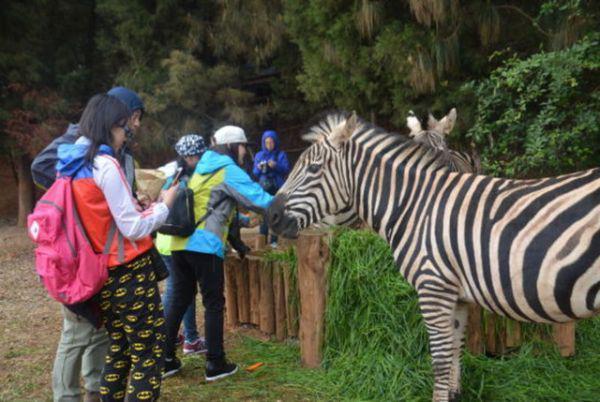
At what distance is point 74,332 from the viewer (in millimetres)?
3188

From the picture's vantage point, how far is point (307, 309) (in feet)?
14.2

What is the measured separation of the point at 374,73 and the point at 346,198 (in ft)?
17.1

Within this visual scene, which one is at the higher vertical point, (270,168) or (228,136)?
(270,168)

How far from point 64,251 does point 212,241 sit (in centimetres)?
143

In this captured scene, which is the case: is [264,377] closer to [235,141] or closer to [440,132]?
[235,141]

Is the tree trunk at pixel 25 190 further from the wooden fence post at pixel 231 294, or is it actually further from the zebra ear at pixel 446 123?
the zebra ear at pixel 446 123

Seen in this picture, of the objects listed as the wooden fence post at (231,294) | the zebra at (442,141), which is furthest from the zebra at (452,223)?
the wooden fence post at (231,294)

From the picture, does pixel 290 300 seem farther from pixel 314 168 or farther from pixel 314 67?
pixel 314 67

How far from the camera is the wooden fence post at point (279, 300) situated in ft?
15.8

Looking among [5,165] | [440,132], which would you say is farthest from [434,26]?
[5,165]

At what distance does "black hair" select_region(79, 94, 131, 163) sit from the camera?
2848mm

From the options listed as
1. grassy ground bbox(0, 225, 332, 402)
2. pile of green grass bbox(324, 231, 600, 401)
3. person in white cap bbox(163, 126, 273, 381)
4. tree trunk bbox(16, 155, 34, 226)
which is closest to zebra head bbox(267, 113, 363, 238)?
person in white cap bbox(163, 126, 273, 381)

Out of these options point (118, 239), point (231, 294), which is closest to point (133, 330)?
point (118, 239)

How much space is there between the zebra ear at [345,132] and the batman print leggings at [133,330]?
1.42 metres
